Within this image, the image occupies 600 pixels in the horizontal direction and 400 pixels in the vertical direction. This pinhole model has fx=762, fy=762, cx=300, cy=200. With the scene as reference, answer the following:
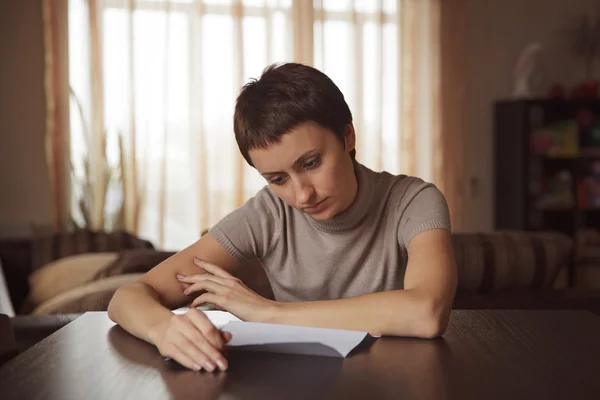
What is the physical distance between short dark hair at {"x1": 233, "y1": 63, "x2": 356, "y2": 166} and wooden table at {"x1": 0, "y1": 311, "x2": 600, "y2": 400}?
18.6 inches

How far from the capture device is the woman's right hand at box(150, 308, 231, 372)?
1.05 meters

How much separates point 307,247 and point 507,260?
2.07 ft

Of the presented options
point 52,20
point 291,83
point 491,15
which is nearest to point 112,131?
point 52,20

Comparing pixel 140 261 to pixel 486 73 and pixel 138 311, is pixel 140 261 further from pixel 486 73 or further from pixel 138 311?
pixel 486 73

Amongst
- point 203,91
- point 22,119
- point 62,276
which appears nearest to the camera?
point 62,276

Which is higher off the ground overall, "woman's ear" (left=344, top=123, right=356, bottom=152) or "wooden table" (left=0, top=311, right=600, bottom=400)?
"woman's ear" (left=344, top=123, right=356, bottom=152)

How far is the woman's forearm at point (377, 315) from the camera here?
50.3 inches

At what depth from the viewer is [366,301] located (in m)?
1.33

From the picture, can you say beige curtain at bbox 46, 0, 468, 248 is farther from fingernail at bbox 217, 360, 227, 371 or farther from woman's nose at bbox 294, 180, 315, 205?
fingernail at bbox 217, 360, 227, 371

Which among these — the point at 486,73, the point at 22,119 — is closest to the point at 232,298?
the point at 22,119

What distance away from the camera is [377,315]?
1.30 metres

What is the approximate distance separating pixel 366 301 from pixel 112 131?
13.9 feet

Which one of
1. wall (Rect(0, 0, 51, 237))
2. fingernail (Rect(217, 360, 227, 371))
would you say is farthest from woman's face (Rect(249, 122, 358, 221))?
wall (Rect(0, 0, 51, 237))

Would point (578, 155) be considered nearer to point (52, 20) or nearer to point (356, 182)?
point (52, 20)
